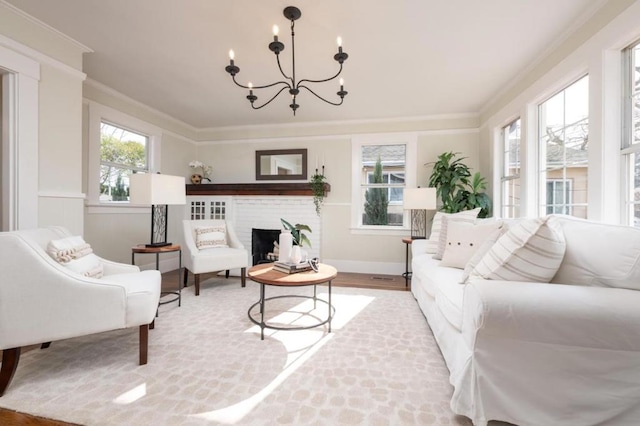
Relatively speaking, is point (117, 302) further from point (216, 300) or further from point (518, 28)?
point (518, 28)

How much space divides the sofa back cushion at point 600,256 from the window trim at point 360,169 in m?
2.90

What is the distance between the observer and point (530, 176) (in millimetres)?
2871

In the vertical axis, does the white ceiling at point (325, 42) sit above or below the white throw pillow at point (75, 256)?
above

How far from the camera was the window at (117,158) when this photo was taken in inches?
140

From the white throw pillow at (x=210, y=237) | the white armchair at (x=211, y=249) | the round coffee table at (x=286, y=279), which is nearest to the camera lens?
the round coffee table at (x=286, y=279)

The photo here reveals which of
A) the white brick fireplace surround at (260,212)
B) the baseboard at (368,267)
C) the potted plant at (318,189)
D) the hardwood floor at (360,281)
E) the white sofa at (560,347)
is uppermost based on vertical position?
the potted plant at (318,189)

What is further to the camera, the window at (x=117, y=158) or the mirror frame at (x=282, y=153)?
the mirror frame at (x=282, y=153)

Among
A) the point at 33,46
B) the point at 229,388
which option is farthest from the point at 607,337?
the point at 33,46

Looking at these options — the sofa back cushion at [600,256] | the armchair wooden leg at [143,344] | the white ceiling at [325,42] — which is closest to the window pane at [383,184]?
the white ceiling at [325,42]

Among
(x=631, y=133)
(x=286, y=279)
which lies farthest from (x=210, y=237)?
(x=631, y=133)

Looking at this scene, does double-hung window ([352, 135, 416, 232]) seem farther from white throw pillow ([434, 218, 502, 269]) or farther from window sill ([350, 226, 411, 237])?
white throw pillow ([434, 218, 502, 269])

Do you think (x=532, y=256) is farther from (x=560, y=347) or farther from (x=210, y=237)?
(x=210, y=237)

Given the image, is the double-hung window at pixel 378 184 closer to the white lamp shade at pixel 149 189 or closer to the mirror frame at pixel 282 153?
the mirror frame at pixel 282 153

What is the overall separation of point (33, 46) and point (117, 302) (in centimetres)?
221
